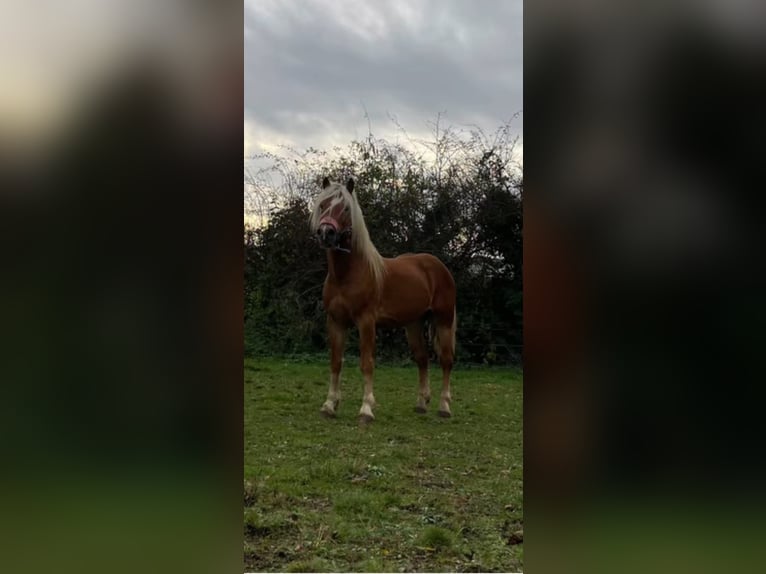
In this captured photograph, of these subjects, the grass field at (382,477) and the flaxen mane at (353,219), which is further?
the flaxen mane at (353,219)

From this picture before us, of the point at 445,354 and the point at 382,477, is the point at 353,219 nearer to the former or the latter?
the point at 445,354

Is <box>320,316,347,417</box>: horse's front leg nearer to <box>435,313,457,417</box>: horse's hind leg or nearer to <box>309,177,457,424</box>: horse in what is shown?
<box>309,177,457,424</box>: horse

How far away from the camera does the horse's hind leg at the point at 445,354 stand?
4188 millimetres

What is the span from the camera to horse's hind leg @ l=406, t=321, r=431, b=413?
422 cm

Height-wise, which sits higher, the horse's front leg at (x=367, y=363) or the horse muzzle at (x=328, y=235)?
the horse muzzle at (x=328, y=235)

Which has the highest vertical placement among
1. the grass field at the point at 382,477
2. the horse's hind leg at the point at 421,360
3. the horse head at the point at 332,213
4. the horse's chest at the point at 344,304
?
the horse head at the point at 332,213

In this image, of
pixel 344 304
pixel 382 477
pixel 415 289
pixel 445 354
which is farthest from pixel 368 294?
pixel 382 477

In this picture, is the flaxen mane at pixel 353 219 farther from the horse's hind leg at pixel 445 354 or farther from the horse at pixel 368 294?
the horse's hind leg at pixel 445 354
